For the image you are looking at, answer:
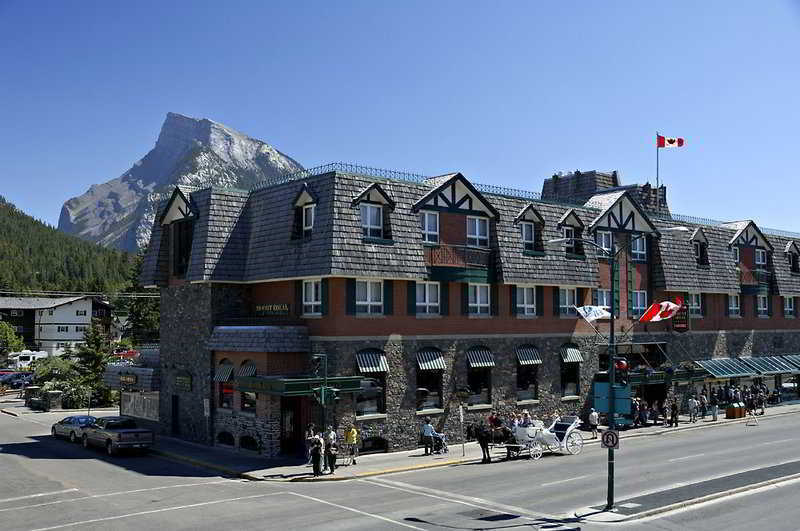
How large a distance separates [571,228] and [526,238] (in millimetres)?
3862

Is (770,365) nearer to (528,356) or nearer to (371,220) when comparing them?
(528,356)

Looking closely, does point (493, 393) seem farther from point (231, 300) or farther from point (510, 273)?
point (231, 300)

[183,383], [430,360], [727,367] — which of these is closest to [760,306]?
[727,367]

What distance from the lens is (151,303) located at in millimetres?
93562

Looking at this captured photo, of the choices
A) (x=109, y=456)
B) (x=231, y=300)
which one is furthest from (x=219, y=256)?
(x=109, y=456)

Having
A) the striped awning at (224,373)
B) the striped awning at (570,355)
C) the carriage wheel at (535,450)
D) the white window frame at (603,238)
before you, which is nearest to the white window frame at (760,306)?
the white window frame at (603,238)

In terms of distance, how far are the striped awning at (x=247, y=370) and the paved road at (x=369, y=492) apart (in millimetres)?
4768

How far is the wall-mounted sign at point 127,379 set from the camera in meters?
43.2

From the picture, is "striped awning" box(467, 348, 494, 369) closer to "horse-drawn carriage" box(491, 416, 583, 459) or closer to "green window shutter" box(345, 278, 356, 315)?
"horse-drawn carriage" box(491, 416, 583, 459)

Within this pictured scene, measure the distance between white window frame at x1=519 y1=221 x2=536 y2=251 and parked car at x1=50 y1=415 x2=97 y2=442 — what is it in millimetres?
22812

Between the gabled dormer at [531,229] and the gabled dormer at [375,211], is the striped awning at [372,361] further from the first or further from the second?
the gabled dormer at [531,229]

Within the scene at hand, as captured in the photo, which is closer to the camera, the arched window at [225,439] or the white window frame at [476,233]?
the arched window at [225,439]

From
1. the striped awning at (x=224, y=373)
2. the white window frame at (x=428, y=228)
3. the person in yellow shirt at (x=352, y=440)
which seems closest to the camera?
the person in yellow shirt at (x=352, y=440)

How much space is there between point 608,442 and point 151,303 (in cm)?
7984
